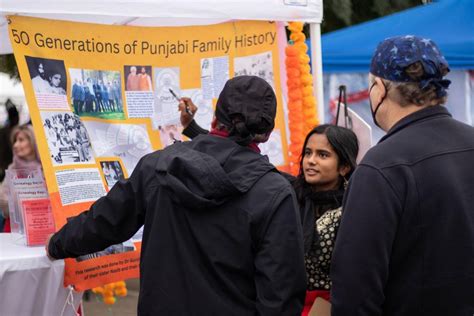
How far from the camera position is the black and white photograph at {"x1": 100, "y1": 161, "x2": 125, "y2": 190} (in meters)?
3.31

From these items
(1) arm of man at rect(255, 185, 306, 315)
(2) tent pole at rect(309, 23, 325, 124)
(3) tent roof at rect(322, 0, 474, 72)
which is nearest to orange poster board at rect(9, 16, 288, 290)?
(2) tent pole at rect(309, 23, 325, 124)

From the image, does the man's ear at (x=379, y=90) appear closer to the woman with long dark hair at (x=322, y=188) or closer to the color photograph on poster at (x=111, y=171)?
the woman with long dark hair at (x=322, y=188)

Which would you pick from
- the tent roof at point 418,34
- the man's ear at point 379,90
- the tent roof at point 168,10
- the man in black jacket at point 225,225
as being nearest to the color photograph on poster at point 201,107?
the tent roof at point 168,10

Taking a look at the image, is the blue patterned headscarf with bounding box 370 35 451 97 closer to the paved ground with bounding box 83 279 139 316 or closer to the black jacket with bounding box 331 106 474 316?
the black jacket with bounding box 331 106 474 316

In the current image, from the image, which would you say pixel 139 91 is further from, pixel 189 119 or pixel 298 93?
pixel 298 93

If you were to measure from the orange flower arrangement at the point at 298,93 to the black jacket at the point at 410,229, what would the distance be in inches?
75.6

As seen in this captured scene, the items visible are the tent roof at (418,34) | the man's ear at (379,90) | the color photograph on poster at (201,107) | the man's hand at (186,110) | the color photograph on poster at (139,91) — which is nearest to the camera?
the man's ear at (379,90)

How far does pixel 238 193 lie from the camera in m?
2.29

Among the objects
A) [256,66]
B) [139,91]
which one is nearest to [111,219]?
[139,91]

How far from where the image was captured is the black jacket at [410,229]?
1.96 metres

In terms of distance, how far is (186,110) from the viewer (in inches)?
141

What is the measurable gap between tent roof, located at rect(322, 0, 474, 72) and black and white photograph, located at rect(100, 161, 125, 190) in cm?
343

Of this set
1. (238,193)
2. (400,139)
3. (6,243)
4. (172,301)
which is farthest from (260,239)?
(6,243)

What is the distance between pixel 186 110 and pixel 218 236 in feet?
4.56
